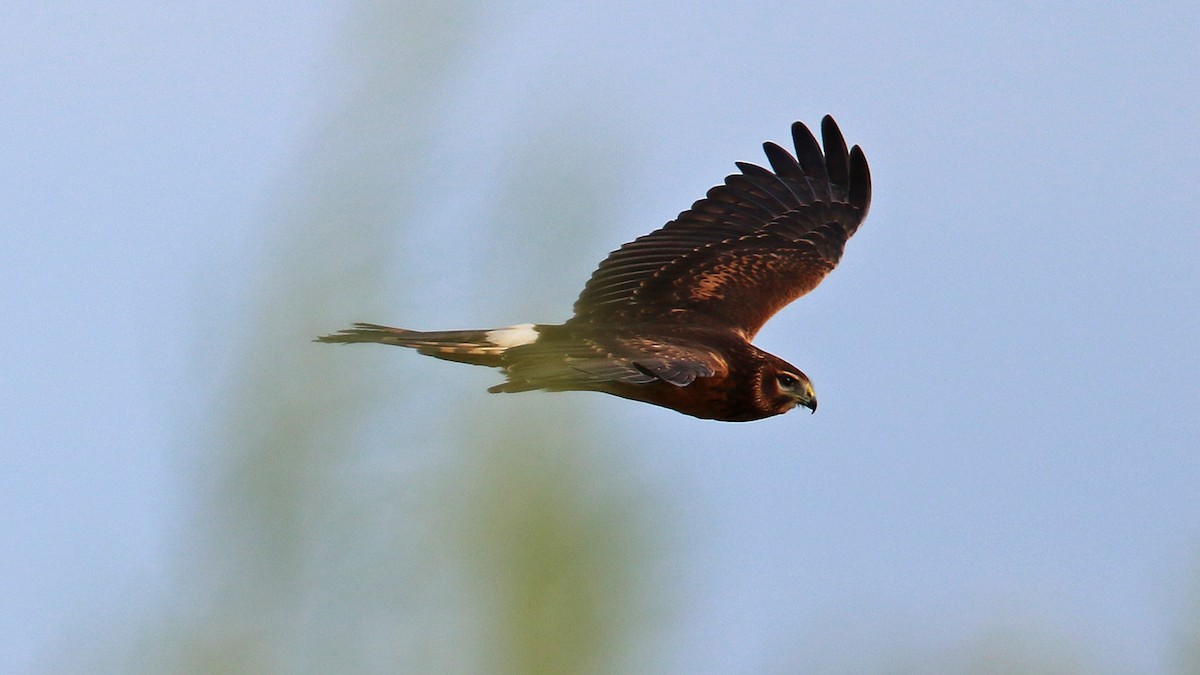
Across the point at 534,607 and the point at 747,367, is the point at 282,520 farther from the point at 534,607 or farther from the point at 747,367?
the point at 747,367

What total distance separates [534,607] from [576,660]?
76mm

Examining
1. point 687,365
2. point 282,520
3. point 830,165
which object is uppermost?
point 830,165

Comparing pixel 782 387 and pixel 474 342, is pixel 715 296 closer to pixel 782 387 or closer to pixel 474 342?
pixel 782 387

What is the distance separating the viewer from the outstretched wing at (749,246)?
21.8ft

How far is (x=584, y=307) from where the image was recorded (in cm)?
644

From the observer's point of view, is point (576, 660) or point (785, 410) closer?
point (576, 660)

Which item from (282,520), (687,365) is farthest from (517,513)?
(687,365)

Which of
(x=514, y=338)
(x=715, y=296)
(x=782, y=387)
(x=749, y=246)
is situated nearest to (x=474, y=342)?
(x=514, y=338)

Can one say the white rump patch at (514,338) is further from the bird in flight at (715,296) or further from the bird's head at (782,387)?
the bird's head at (782,387)

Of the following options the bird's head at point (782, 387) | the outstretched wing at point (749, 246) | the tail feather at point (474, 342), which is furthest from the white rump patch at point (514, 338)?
the outstretched wing at point (749, 246)

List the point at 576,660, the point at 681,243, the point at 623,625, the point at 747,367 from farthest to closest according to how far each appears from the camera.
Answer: the point at 681,243, the point at 747,367, the point at 623,625, the point at 576,660

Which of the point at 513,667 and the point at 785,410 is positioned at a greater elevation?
the point at 785,410

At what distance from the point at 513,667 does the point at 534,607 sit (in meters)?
0.10

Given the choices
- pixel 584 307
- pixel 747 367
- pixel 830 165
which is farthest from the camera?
pixel 830 165
